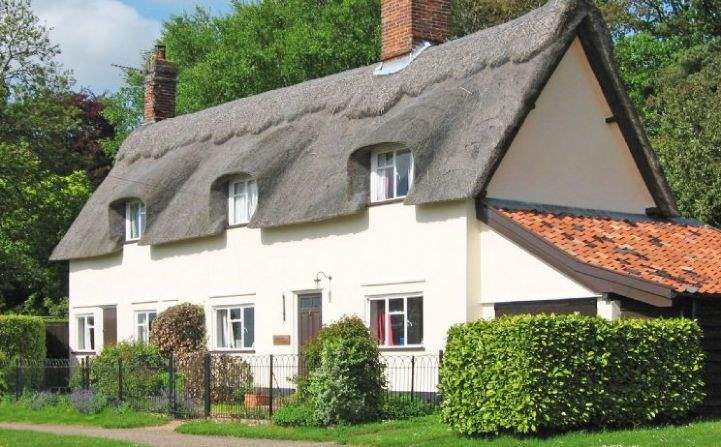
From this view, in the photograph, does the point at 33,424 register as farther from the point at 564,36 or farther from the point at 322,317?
the point at 564,36

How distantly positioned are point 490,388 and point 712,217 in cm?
1549

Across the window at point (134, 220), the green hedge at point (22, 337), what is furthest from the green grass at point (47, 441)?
the window at point (134, 220)

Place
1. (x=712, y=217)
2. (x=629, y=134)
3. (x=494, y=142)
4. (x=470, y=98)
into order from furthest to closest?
1. (x=712, y=217)
2. (x=629, y=134)
3. (x=470, y=98)
4. (x=494, y=142)

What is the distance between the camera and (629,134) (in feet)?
80.9

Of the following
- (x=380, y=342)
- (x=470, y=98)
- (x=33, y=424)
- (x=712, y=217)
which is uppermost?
(x=470, y=98)

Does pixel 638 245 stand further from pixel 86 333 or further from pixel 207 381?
pixel 86 333

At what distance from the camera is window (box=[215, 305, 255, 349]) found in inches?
1085

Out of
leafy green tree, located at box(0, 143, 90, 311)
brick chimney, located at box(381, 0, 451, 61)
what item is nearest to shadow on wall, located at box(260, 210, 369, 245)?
brick chimney, located at box(381, 0, 451, 61)

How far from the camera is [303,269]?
25.7 meters

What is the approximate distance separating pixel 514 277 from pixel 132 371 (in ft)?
31.0

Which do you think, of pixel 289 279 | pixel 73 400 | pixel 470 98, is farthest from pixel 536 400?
pixel 73 400

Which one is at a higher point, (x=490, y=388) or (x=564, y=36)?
(x=564, y=36)

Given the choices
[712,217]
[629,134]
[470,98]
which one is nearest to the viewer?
[470,98]

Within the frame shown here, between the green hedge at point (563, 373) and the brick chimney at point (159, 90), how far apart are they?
847 inches
